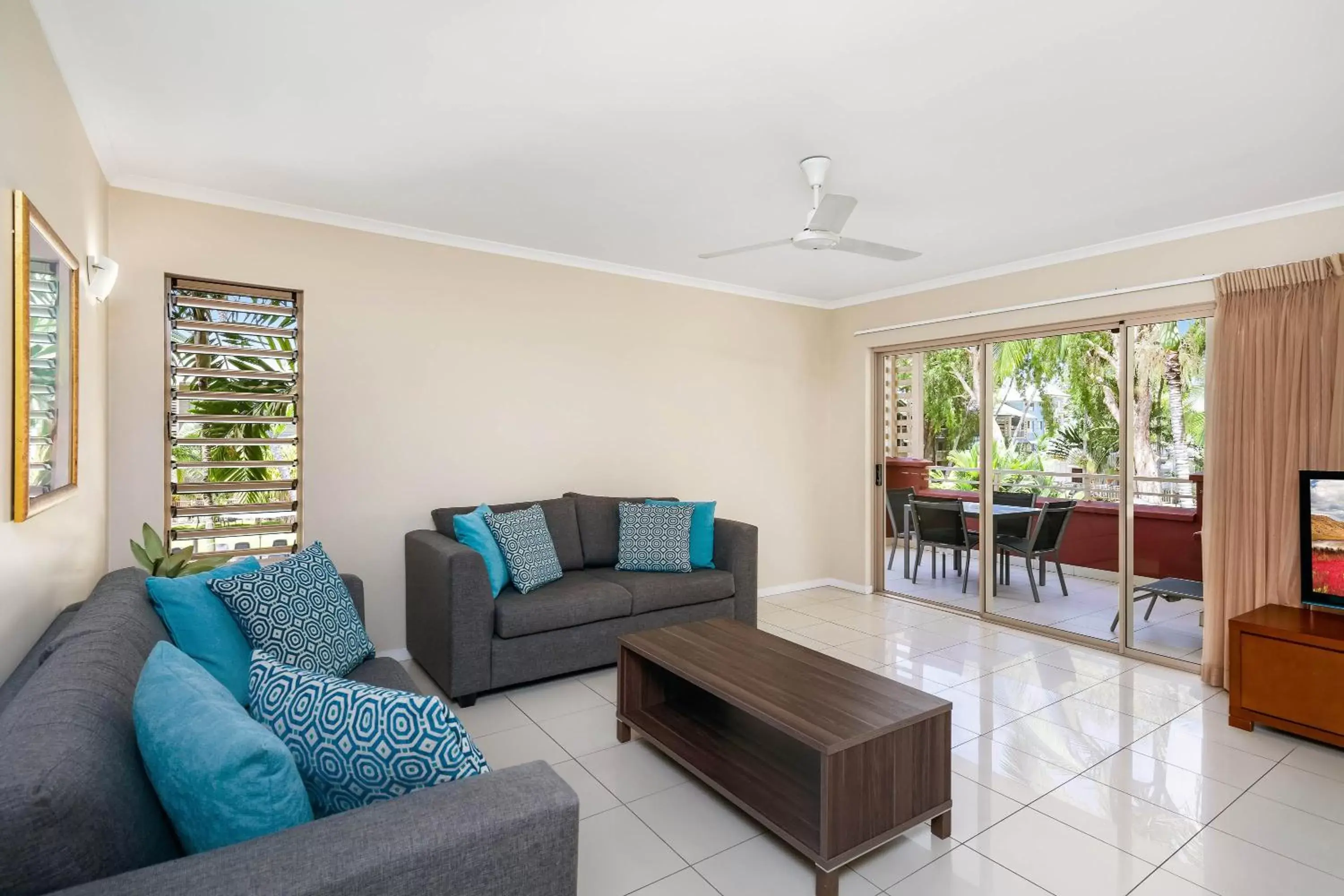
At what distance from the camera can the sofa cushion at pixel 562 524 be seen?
4012 millimetres

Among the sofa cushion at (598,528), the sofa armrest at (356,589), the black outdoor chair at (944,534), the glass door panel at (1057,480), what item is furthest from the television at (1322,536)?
the sofa armrest at (356,589)

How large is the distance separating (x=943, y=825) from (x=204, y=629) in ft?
7.86

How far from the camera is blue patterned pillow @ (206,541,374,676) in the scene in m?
2.16

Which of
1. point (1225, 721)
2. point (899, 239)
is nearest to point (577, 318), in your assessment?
point (899, 239)

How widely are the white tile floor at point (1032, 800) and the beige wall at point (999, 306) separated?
1.83m

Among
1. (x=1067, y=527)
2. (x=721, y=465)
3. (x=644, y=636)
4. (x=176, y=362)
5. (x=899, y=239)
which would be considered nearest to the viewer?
(x=644, y=636)

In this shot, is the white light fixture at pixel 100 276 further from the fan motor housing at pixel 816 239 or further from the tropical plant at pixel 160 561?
the fan motor housing at pixel 816 239

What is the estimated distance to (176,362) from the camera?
11.1ft

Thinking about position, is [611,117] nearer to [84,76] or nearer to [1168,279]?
[84,76]

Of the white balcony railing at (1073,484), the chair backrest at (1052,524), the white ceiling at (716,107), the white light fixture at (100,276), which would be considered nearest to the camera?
the white ceiling at (716,107)

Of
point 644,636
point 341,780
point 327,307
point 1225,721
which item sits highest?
point 327,307

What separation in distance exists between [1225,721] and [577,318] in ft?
13.4

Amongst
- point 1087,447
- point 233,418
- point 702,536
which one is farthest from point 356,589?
point 1087,447

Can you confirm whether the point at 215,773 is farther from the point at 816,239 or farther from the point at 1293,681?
the point at 1293,681
